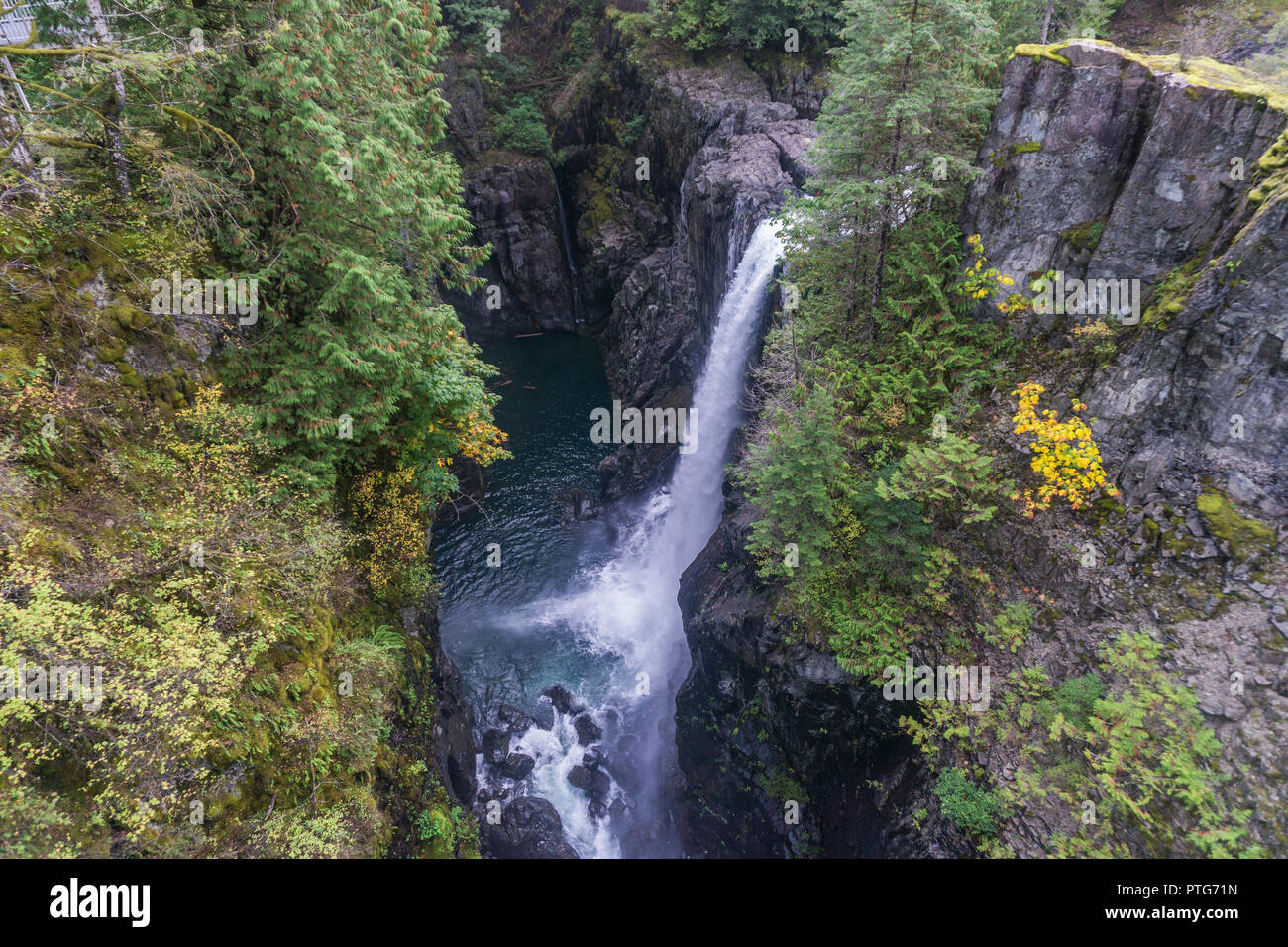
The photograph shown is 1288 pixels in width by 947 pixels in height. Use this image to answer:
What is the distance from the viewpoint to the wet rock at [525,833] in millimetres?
18062

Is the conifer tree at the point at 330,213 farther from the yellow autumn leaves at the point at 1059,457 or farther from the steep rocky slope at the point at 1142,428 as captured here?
the yellow autumn leaves at the point at 1059,457

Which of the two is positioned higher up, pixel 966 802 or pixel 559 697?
pixel 966 802

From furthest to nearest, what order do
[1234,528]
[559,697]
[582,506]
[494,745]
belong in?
[582,506] → [559,697] → [494,745] → [1234,528]

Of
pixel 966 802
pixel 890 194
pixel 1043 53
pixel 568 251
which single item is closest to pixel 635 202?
pixel 568 251

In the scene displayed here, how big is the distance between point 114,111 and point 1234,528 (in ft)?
71.8

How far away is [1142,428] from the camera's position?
37.5 feet

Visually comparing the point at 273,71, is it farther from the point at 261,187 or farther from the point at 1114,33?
the point at 1114,33

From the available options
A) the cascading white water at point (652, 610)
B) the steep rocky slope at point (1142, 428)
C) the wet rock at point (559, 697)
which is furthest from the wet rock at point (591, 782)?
the steep rocky slope at point (1142, 428)

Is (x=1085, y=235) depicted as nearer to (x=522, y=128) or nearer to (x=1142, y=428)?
(x=1142, y=428)

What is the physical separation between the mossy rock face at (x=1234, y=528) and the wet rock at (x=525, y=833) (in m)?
18.9

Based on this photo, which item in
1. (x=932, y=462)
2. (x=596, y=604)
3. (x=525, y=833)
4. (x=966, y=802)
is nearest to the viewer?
(x=966, y=802)

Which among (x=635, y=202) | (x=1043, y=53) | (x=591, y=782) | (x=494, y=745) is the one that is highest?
(x=635, y=202)

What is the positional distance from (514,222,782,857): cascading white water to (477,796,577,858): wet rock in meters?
0.77

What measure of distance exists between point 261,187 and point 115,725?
10464mm
